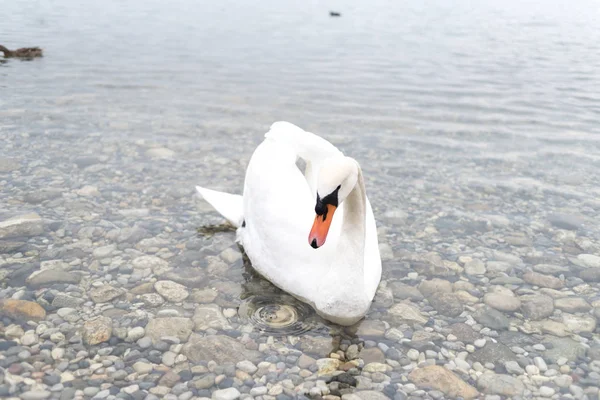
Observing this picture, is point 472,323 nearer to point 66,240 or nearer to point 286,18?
point 66,240

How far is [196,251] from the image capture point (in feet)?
22.7

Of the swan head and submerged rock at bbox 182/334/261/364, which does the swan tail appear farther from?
the swan head

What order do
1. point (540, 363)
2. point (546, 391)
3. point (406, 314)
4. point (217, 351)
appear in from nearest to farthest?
point (546, 391) < point (217, 351) < point (540, 363) < point (406, 314)

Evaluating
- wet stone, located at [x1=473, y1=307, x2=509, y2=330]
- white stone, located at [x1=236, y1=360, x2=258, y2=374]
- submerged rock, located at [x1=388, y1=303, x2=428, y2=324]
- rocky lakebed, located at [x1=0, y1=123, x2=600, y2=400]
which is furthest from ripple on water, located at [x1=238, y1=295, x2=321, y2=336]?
wet stone, located at [x1=473, y1=307, x2=509, y2=330]

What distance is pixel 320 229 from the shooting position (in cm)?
487

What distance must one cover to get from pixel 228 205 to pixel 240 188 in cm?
131

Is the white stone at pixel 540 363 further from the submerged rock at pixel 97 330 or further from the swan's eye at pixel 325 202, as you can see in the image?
the submerged rock at pixel 97 330

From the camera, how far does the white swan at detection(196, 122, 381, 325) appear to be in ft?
16.2

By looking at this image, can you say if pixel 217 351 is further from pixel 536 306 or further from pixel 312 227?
pixel 536 306

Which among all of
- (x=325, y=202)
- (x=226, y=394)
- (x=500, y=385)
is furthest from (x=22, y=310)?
(x=500, y=385)

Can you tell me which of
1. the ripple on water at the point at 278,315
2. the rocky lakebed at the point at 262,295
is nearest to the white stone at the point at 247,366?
the rocky lakebed at the point at 262,295

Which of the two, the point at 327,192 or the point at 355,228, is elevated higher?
the point at 327,192

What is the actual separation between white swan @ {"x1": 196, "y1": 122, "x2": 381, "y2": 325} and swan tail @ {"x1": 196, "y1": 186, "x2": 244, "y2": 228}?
421mm

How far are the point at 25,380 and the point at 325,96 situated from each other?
1013 cm
